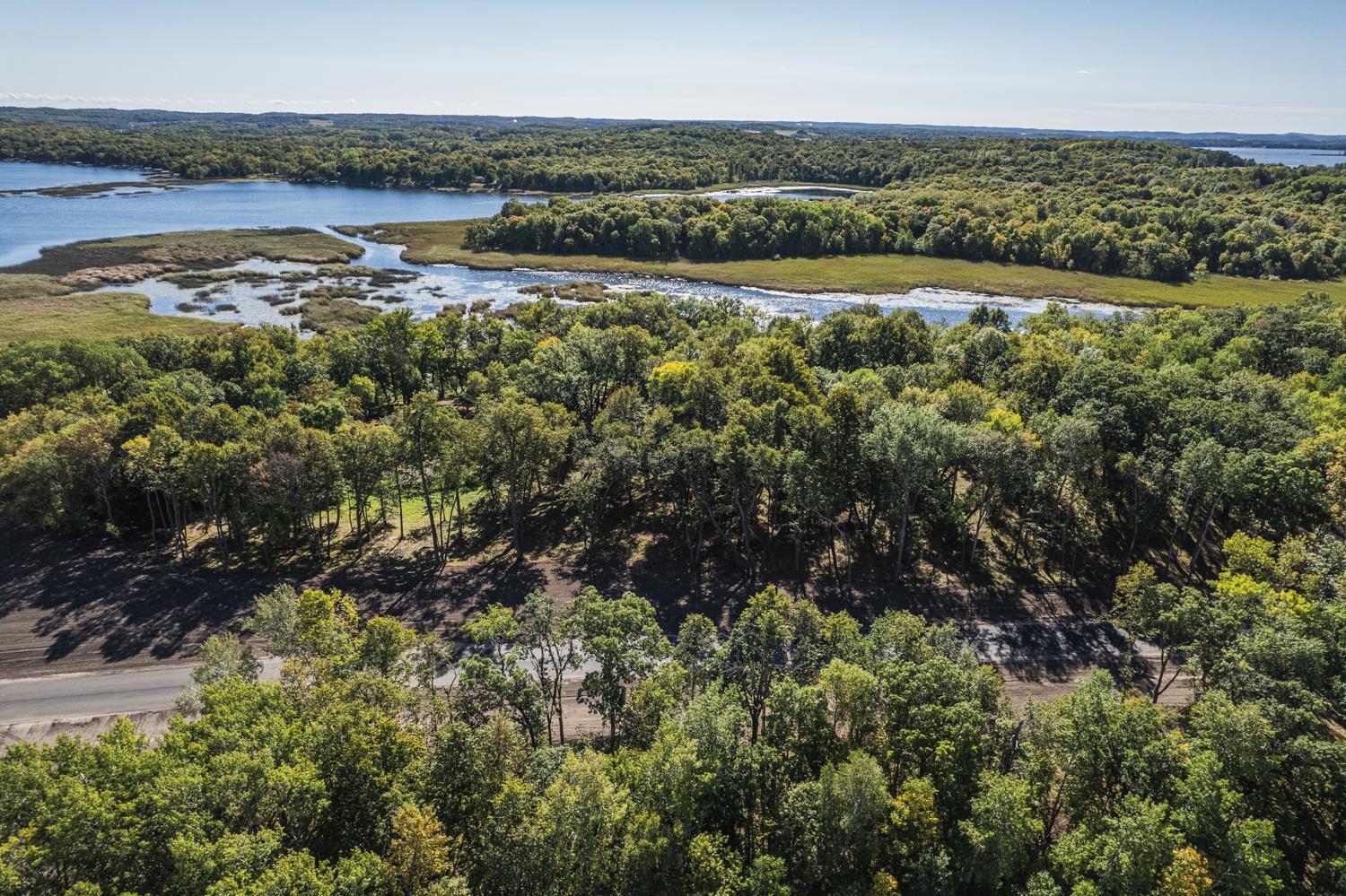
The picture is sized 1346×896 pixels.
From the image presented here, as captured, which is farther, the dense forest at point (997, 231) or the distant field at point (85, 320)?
the dense forest at point (997, 231)

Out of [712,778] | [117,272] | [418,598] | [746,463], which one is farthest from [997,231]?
[117,272]

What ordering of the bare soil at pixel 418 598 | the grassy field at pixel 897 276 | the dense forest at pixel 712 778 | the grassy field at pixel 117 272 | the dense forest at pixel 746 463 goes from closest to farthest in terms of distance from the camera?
1. the dense forest at pixel 712 778
2. the bare soil at pixel 418 598
3. the dense forest at pixel 746 463
4. the grassy field at pixel 117 272
5. the grassy field at pixel 897 276

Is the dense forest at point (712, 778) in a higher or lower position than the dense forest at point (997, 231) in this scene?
lower

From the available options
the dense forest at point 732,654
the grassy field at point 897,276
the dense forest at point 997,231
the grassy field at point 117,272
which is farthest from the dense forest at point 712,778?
the dense forest at point 997,231

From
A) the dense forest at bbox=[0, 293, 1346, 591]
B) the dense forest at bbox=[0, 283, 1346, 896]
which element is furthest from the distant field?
the dense forest at bbox=[0, 283, 1346, 896]

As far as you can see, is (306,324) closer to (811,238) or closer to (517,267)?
(517,267)

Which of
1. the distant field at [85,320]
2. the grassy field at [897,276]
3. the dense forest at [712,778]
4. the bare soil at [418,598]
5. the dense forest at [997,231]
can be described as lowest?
the bare soil at [418,598]

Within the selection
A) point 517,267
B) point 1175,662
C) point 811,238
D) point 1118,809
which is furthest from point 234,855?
point 811,238

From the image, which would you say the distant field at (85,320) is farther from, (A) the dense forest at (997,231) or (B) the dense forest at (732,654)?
(A) the dense forest at (997,231)
